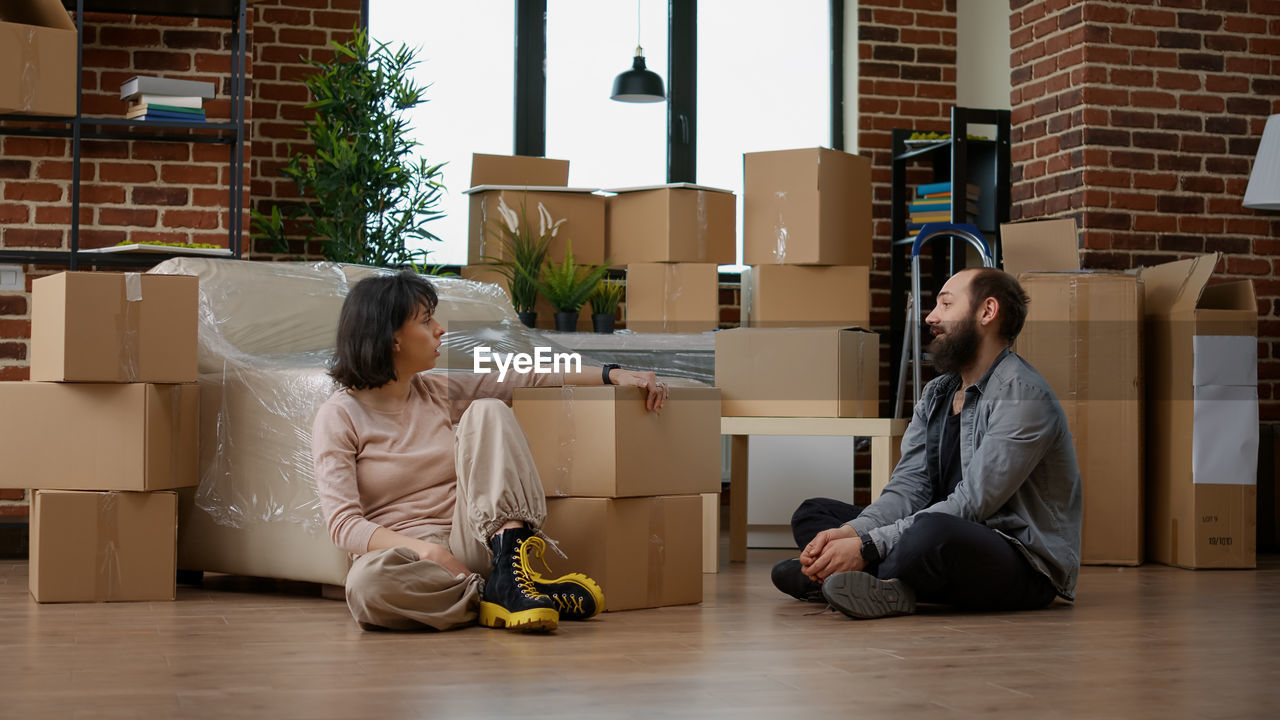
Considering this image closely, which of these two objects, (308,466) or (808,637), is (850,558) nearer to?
(808,637)

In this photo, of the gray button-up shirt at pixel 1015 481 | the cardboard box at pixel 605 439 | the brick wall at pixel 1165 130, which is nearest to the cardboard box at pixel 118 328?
the cardboard box at pixel 605 439

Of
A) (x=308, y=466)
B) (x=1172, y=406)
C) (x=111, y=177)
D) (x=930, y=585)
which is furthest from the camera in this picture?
(x=111, y=177)

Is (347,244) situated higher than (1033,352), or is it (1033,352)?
(347,244)

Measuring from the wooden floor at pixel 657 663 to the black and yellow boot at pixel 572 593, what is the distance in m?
0.03

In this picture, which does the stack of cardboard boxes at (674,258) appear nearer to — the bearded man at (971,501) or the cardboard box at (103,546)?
the bearded man at (971,501)

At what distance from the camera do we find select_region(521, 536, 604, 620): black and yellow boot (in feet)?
8.16

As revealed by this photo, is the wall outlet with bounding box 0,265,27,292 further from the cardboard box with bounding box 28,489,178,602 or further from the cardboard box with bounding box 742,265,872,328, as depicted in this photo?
the cardboard box with bounding box 742,265,872,328

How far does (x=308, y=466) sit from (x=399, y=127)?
197cm

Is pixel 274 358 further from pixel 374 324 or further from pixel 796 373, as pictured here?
pixel 796 373

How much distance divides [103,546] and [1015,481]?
1.95 metres

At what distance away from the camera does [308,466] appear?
2.88 metres

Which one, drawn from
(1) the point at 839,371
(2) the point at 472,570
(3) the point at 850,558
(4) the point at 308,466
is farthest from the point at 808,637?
(1) the point at 839,371

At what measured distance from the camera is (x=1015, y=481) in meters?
2.68

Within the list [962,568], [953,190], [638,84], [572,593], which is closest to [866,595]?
[962,568]
